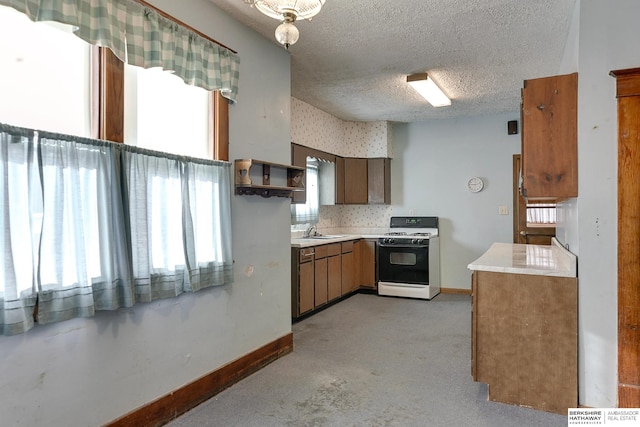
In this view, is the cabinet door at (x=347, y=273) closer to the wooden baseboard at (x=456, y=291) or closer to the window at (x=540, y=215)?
the wooden baseboard at (x=456, y=291)

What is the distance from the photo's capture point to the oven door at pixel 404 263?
5.50m

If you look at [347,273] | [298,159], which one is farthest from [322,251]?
[298,159]

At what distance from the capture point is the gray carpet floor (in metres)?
2.37

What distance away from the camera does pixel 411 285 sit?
5.58m

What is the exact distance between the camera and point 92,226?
6.30 feet

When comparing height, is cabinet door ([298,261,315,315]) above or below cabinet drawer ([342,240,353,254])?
below

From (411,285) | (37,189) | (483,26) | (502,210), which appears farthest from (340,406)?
(502,210)

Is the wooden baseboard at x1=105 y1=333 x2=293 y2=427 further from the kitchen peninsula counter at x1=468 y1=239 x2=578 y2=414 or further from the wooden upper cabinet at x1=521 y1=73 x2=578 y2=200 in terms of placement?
the wooden upper cabinet at x1=521 y1=73 x2=578 y2=200

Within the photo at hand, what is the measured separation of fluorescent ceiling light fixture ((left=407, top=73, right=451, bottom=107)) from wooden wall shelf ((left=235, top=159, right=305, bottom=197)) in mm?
1577

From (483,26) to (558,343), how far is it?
225 centimetres

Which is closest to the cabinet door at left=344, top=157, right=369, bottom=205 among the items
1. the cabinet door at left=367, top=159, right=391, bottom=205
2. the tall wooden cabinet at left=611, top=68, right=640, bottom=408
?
the cabinet door at left=367, top=159, right=391, bottom=205

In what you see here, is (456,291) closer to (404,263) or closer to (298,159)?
(404,263)

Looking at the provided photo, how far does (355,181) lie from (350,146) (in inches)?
22.2

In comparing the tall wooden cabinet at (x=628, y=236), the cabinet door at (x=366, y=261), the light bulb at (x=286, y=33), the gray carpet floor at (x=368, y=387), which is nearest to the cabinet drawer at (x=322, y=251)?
the gray carpet floor at (x=368, y=387)
